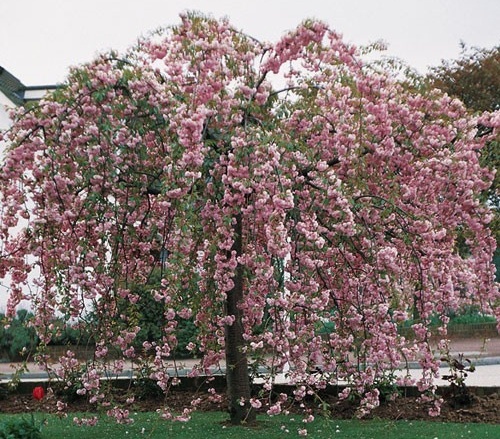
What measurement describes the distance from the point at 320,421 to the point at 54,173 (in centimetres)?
381

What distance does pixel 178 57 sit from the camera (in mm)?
7406

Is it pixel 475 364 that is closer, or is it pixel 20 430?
pixel 20 430

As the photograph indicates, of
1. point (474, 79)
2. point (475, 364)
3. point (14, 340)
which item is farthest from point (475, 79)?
point (14, 340)

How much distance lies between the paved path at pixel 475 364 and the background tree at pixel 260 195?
2657mm

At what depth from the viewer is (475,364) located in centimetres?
1503

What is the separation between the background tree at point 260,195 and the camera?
19.9 ft

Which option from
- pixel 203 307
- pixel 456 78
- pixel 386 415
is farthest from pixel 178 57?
pixel 456 78

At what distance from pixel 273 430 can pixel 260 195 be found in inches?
108

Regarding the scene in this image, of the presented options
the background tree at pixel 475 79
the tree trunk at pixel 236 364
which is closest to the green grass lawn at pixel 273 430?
the tree trunk at pixel 236 364

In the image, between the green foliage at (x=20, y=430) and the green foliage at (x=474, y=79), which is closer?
the green foliage at (x=20, y=430)

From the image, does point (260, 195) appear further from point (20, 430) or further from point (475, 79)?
point (475, 79)

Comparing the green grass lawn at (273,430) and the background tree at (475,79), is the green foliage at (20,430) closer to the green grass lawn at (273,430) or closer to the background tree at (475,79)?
the green grass lawn at (273,430)

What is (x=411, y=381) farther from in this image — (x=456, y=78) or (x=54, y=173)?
(x=456, y=78)

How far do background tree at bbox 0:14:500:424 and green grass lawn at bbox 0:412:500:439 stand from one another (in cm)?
42
